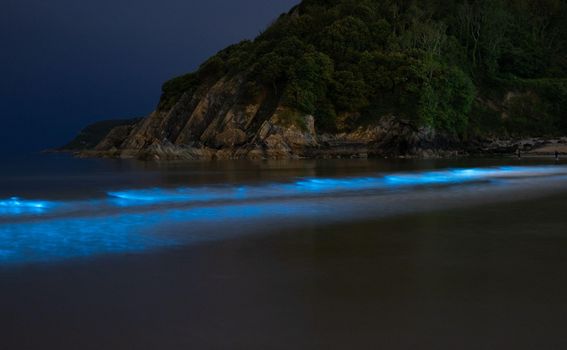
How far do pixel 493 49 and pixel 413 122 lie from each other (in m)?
23.0

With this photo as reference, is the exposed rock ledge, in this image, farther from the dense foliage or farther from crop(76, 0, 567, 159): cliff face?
the dense foliage

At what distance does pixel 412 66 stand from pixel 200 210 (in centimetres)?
4971

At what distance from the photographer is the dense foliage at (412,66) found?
192 feet

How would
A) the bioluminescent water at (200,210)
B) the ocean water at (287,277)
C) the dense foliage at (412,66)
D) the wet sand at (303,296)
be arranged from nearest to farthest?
the wet sand at (303,296), the ocean water at (287,277), the bioluminescent water at (200,210), the dense foliage at (412,66)

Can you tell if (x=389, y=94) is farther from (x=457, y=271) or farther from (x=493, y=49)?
(x=457, y=271)

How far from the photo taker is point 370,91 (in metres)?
59.4

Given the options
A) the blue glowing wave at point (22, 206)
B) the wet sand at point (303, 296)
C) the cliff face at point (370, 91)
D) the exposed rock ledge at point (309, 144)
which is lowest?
the wet sand at point (303, 296)

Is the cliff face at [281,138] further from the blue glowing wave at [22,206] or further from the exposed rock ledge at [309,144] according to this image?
the blue glowing wave at [22,206]

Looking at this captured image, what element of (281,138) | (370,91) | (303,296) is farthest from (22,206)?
(370,91)

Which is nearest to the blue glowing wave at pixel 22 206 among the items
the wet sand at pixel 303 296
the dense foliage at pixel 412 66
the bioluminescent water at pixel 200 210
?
the bioluminescent water at pixel 200 210

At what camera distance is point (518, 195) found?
1670 centimetres

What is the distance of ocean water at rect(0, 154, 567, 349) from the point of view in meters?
4.36

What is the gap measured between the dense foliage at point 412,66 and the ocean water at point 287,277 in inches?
1816

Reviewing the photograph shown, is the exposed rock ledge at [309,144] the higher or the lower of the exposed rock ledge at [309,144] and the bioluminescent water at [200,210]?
the higher
